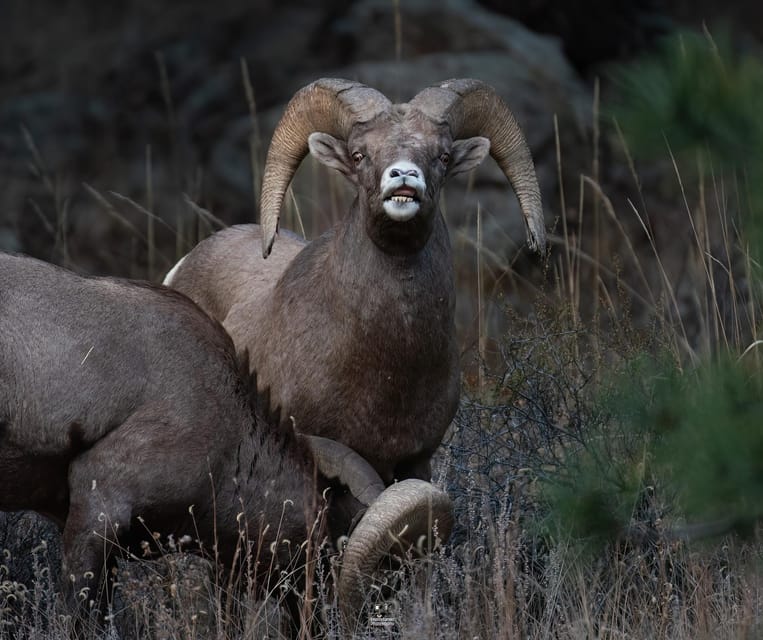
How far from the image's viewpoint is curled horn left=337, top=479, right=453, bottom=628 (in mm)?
5484

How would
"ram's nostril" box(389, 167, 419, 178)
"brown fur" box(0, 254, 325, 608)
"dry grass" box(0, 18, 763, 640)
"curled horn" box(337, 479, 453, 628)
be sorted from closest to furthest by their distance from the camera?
"curled horn" box(337, 479, 453, 628) → "dry grass" box(0, 18, 763, 640) → "brown fur" box(0, 254, 325, 608) → "ram's nostril" box(389, 167, 419, 178)

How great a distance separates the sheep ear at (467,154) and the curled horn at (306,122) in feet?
1.46

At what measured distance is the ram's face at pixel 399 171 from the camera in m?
6.11

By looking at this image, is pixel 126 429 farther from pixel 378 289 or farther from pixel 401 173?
pixel 401 173

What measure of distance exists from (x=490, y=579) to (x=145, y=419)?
1669 mm

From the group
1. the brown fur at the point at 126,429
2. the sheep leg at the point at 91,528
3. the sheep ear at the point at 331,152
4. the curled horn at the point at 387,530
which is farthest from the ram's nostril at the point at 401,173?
the sheep leg at the point at 91,528

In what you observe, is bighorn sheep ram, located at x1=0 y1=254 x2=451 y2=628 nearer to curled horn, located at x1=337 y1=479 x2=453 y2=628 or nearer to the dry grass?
curled horn, located at x1=337 y1=479 x2=453 y2=628

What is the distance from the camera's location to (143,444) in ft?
19.2

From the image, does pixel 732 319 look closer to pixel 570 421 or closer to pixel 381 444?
pixel 570 421

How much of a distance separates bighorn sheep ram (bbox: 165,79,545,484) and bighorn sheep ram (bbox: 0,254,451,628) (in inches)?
14.3

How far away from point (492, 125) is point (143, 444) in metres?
2.56

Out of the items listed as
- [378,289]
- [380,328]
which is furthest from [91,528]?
[378,289]

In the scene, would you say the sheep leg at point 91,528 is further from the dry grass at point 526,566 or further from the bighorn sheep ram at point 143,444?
the dry grass at point 526,566

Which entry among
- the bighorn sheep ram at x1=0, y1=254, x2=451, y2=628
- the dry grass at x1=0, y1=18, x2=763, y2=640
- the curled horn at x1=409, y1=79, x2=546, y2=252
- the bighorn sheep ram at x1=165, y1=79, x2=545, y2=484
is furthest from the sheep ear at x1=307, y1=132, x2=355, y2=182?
the dry grass at x1=0, y1=18, x2=763, y2=640
